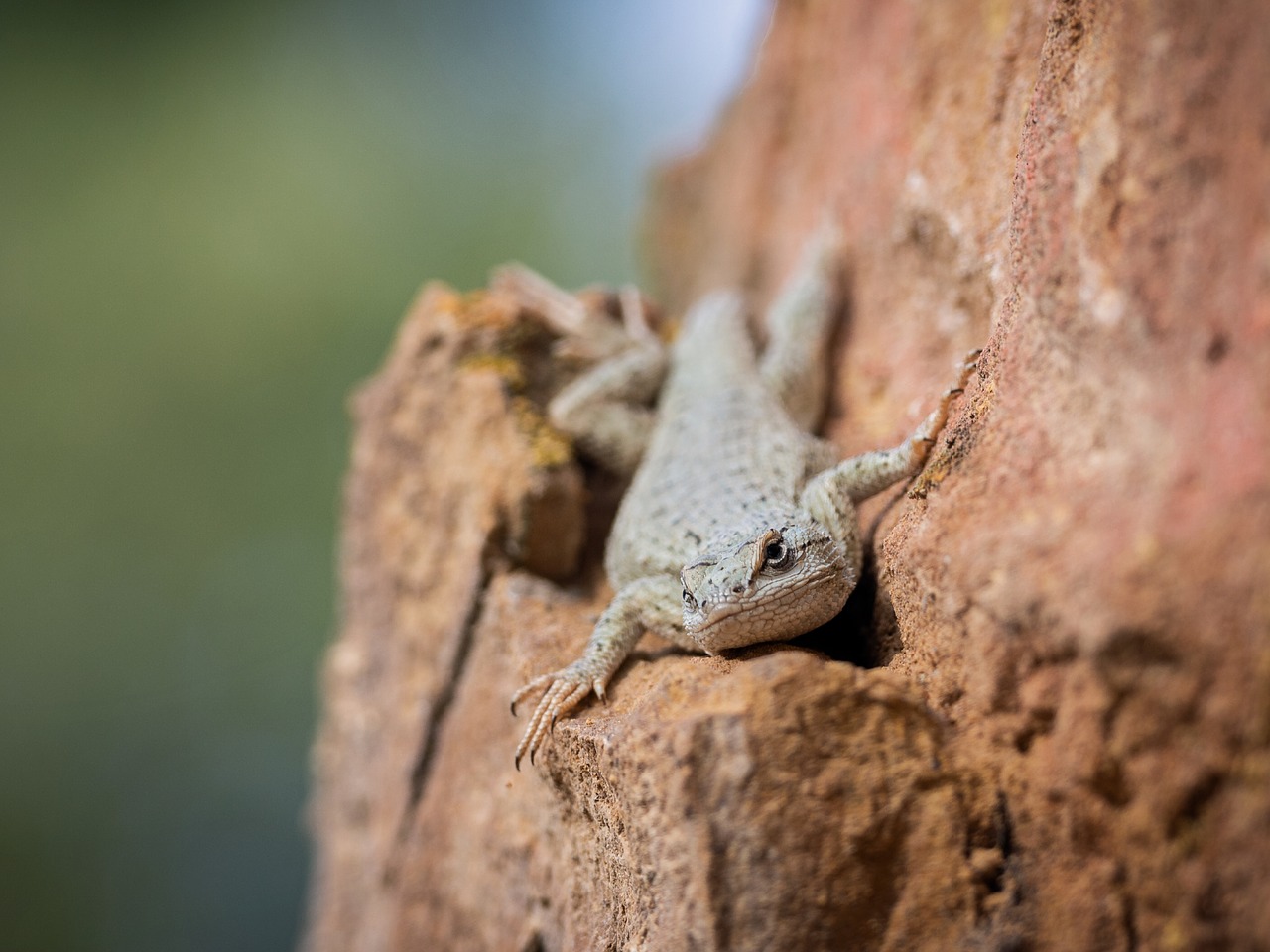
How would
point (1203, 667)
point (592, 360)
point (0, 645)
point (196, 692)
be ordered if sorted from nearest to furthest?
point (1203, 667) < point (592, 360) < point (0, 645) < point (196, 692)

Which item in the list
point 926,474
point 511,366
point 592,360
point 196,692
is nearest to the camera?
point 926,474

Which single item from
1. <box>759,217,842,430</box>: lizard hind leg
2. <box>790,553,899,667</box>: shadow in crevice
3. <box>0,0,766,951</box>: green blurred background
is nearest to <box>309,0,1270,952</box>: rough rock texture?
<box>790,553,899,667</box>: shadow in crevice

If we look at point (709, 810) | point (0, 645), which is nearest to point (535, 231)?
point (0, 645)

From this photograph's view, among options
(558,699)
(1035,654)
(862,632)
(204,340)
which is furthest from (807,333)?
(204,340)

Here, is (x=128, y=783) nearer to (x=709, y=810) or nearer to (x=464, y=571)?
(x=464, y=571)

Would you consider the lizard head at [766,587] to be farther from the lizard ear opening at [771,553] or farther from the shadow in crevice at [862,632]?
the shadow in crevice at [862,632]

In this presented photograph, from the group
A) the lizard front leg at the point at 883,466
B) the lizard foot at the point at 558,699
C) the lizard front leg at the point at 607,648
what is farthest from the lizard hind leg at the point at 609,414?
the lizard foot at the point at 558,699

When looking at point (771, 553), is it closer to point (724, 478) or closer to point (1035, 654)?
point (724, 478)
